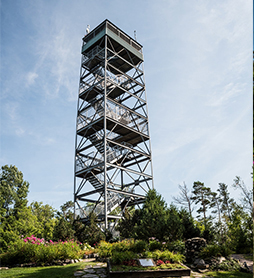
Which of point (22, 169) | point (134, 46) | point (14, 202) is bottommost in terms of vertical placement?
point (14, 202)

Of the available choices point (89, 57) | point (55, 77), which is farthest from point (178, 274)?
point (89, 57)

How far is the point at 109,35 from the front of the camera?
21.5 metres

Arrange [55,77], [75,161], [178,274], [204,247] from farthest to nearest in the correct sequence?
[75,161] → [55,77] → [204,247] → [178,274]

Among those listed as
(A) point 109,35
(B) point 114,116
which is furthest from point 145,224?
(A) point 109,35

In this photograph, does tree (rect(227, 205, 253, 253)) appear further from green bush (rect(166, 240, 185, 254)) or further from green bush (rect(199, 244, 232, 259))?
green bush (rect(166, 240, 185, 254))

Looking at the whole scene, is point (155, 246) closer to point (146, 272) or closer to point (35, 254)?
point (146, 272)

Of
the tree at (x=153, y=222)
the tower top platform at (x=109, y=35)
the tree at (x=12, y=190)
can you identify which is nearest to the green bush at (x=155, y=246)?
the tree at (x=153, y=222)

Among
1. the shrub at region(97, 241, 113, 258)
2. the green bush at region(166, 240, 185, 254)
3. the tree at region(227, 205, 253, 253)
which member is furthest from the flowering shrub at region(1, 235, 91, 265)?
the tree at region(227, 205, 253, 253)

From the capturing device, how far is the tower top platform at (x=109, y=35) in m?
21.9

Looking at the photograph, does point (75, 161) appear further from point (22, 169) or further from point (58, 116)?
point (58, 116)

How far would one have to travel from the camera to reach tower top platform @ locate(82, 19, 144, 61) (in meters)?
21.9

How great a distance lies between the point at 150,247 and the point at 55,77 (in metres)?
9.62

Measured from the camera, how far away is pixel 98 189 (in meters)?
18.2

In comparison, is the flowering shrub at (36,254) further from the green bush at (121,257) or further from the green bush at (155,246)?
the green bush at (155,246)
